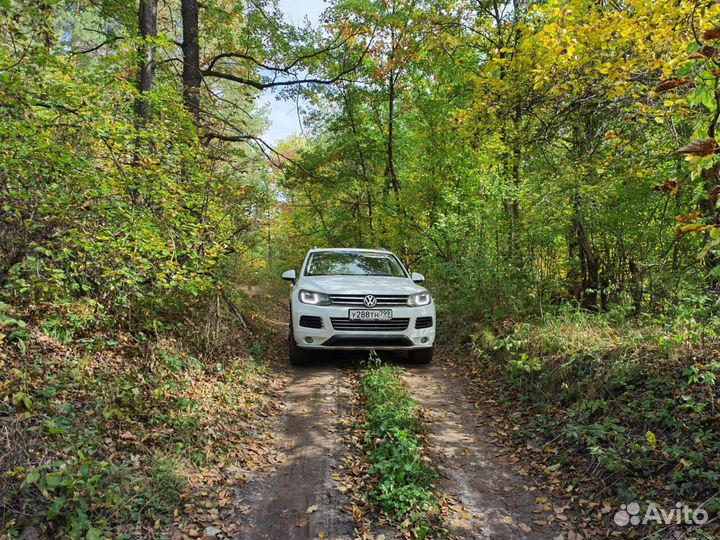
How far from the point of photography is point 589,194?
657 centimetres

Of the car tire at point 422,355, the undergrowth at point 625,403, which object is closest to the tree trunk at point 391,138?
the car tire at point 422,355

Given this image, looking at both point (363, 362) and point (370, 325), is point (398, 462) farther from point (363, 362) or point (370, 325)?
point (363, 362)

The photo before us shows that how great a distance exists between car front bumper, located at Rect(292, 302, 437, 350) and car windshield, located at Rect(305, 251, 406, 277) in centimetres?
105

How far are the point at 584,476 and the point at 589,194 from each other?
467 centimetres

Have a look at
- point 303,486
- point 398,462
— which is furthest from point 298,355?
point 398,462

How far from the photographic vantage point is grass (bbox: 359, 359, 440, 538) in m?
2.96

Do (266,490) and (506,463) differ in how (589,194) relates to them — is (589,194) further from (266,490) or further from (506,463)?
(266,490)

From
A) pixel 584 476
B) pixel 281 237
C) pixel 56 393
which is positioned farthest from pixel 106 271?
pixel 281 237

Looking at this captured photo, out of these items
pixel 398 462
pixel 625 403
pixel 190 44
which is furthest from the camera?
pixel 190 44

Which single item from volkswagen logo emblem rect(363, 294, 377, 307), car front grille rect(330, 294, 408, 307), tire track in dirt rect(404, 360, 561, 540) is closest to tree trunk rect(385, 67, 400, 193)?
car front grille rect(330, 294, 408, 307)

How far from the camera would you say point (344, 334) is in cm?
584

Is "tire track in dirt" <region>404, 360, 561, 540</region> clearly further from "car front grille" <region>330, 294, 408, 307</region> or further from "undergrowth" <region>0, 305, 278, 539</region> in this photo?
"undergrowth" <region>0, 305, 278, 539</region>

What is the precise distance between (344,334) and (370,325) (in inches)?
15.5

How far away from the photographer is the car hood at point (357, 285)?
6.03m
